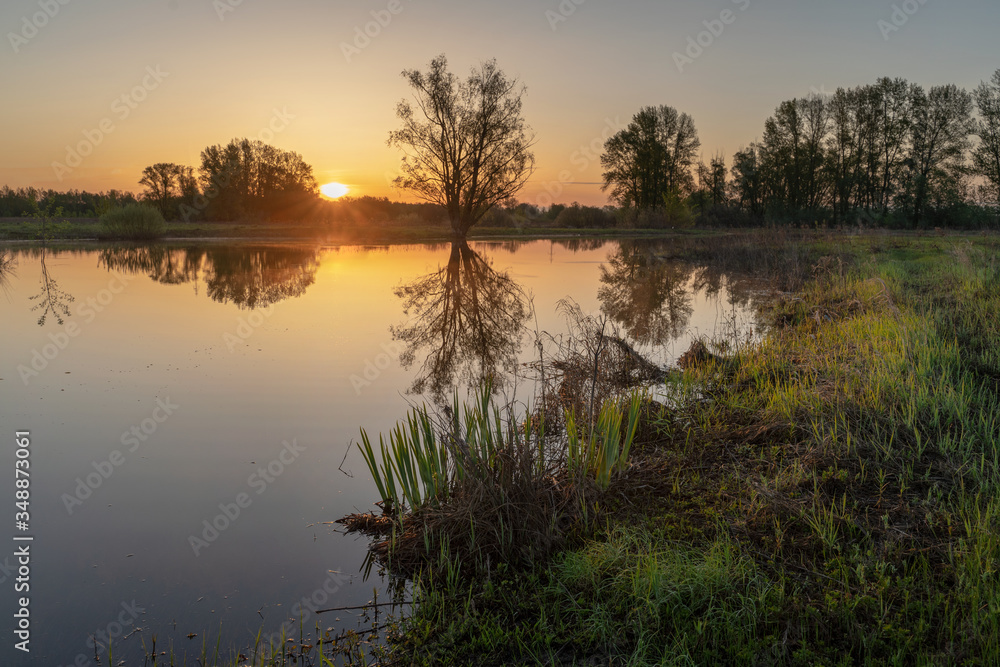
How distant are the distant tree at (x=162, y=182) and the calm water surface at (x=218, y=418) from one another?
5120 cm

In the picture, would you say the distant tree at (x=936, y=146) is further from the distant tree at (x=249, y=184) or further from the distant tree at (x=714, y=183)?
the distant tree at (x=249, y=184)

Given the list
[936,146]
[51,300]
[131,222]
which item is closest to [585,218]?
[936,146]

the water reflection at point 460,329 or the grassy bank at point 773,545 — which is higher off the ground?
the water reflection at point 460,329

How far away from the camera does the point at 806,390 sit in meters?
5.63

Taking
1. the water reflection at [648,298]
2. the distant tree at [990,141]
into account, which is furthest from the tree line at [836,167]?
the water reflection at [648,298]

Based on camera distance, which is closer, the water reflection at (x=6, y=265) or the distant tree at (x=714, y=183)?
the water reflection at (x=6, y=265)

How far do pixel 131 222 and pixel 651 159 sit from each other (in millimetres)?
41902

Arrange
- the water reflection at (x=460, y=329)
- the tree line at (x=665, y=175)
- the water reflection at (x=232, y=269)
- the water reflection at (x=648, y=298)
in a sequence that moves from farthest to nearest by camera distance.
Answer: the tree line at (x=665, y=175), the water reflection at (x=232, y=269), the water reflection at (x=648, y=298), the water reflection at (x=460, y=329)

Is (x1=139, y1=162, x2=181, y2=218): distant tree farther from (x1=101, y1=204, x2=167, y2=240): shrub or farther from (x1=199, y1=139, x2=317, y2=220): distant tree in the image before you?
(x1=101, y1=204, x2=167, y2=240): shrub

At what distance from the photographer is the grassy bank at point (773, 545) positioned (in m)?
2.81

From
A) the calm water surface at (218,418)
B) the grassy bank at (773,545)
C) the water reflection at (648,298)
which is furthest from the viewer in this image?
the water reflection at (648,298)

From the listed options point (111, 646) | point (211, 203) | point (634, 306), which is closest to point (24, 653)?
point (111, 646)

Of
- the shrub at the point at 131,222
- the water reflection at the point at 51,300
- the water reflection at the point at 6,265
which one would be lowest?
the water reflection at the point at 51,300

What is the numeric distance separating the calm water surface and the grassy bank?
94 cm
